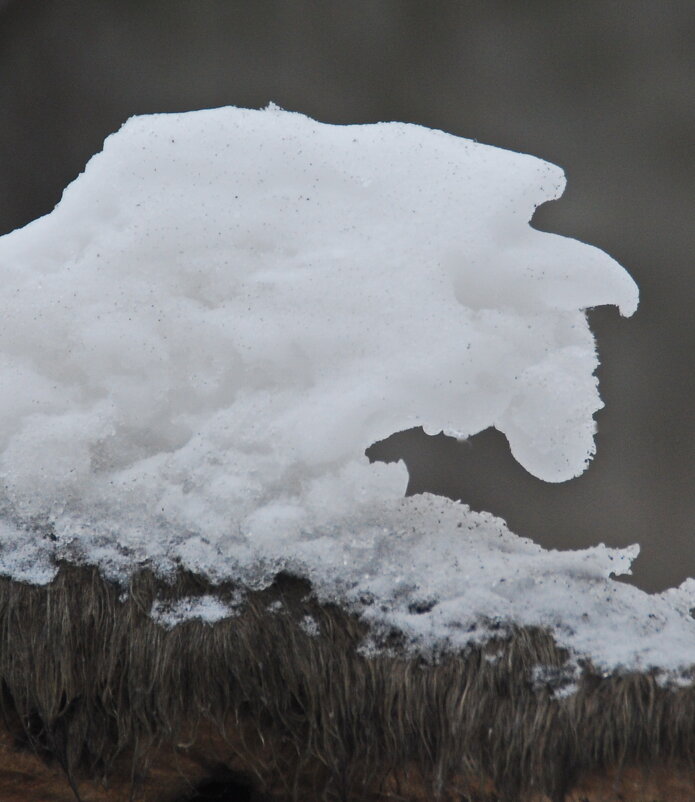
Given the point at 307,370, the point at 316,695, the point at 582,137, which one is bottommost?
the point at 316,695

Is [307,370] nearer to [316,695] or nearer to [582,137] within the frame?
[316,695]

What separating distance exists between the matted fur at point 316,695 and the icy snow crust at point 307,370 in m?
0.02

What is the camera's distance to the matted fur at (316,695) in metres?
0.51

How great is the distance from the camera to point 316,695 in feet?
1.73

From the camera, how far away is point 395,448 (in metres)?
1.27

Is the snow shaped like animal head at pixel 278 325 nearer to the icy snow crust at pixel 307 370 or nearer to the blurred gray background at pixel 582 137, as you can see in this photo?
the icy snow crust at pixel 307 370

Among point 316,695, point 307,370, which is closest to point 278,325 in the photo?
point 307,370

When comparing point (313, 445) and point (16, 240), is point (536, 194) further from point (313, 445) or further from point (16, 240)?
point (16, 240)

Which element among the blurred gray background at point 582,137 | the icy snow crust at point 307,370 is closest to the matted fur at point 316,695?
the icy snow crust at point 307,370

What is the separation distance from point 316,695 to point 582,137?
1044 mm

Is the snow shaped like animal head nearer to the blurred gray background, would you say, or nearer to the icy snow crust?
the icy snow crust

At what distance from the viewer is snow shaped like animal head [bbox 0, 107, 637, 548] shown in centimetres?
56

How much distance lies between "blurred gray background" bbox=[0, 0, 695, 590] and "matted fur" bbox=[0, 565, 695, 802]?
0.75m

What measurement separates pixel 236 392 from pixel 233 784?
0.30 m
